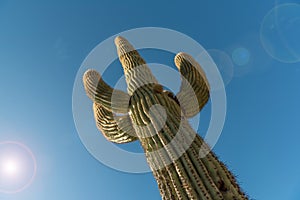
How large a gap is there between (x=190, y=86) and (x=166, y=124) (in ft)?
3.99

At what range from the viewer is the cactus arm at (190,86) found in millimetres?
5113

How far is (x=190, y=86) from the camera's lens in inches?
202

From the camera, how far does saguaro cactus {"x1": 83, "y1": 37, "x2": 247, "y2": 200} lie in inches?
142

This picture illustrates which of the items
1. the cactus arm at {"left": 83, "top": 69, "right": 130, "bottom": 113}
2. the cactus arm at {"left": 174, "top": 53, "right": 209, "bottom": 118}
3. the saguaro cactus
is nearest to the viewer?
the saguaro cactus

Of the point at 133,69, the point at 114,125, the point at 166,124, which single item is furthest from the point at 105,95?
the point at 166,124

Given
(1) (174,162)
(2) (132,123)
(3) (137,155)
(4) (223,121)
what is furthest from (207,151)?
(3) (137,155)

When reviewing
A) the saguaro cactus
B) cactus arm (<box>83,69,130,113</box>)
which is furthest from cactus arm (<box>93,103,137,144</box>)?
cactus arm (<box>83,69,130,113</box>)

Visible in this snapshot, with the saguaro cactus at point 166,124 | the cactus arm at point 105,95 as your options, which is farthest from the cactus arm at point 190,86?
the cactus arm at point 105,95

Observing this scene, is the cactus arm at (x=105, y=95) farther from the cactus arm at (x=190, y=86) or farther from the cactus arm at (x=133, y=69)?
the cactus arm at (x=190, y=86)

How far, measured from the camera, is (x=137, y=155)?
603 cm

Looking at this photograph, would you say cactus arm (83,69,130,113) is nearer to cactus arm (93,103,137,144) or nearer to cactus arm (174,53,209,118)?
cactus arm (93,103,137,144)

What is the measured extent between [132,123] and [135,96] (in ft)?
1.50

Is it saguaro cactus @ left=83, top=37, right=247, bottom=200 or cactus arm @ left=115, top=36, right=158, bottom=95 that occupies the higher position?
cactus arm @ left=115, top=36, right=158, bottom=95

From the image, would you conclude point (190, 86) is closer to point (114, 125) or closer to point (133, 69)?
point (133, 69)
